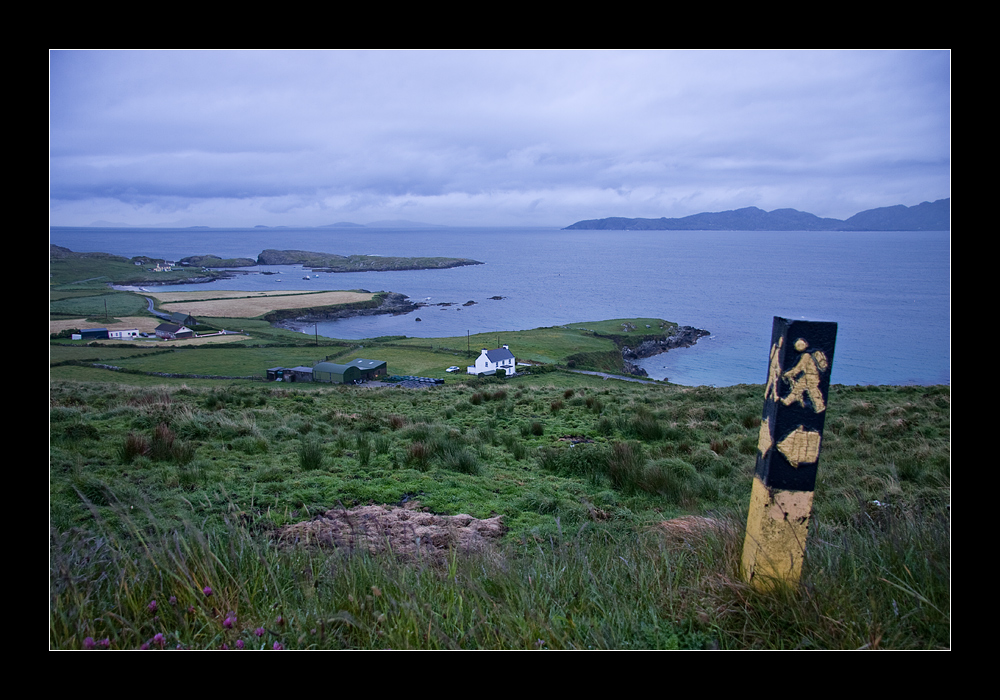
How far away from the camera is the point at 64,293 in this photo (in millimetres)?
70188

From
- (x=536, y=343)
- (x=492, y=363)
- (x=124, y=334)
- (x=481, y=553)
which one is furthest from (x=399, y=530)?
(x=124, y=334)

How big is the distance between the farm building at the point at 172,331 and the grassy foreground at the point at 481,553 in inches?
2006

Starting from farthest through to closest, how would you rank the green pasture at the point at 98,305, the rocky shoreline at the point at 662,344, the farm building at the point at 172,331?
the green pasture at the point at 98,305
the rocky shoreline at the point at 662,344
the farm building at the point at 172,331

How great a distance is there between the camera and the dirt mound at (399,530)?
3.96 m

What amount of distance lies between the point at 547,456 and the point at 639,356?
52.9m

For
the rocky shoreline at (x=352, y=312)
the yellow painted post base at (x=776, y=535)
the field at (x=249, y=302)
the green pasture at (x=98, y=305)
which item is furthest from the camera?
the field at (x=249, y=302)

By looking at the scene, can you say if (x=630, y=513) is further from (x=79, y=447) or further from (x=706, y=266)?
(x=706, y=266)

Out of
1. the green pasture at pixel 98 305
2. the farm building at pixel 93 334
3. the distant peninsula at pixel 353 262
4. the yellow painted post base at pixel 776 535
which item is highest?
the distant peninsula at pixel 353 262

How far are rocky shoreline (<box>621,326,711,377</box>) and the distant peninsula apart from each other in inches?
4230

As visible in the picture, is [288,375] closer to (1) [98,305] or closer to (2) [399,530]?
(2) [399,530]

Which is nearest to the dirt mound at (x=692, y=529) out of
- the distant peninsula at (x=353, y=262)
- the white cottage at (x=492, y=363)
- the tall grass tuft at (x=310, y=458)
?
the tall grass tuft at (x=310, y=458)

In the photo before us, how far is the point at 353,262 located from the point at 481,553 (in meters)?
168

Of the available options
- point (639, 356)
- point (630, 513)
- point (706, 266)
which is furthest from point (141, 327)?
point (706, 266)

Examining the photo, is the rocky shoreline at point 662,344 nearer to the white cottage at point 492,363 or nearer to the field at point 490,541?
the white cottage at point 492,363
